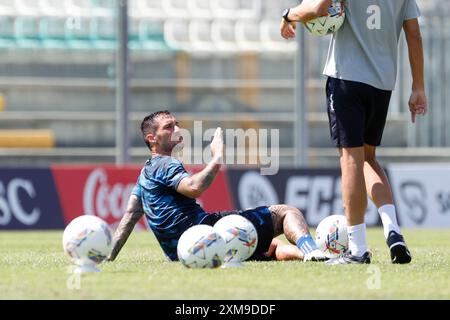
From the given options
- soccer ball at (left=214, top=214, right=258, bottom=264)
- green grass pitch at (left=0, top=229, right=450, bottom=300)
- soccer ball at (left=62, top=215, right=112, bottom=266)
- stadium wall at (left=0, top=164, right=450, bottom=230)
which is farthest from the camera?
stadium wall at (left=0, top=164, right=450, bottom=230)

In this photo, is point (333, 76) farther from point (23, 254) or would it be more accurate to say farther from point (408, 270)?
point (23, 254)

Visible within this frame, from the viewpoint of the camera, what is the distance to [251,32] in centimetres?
2541

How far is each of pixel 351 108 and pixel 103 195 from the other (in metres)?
10.1

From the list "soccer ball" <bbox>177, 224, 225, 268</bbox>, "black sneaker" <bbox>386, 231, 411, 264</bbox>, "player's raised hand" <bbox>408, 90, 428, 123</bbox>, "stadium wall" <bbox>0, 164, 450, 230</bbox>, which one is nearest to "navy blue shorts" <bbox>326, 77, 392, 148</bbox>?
"player's raised hand" <bbox>408, 90, 428, 123</bbox>

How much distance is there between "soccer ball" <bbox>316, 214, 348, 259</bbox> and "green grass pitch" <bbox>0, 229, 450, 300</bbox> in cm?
31

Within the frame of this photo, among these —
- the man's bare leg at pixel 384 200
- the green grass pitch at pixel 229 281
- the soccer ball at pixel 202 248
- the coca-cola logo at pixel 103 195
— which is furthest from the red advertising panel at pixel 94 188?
the soccer ball at pixel 202 248

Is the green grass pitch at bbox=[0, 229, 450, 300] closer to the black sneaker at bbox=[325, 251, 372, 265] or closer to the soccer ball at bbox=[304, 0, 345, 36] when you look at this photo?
the black sneaker at bbox=[325, 251, 372, 265]

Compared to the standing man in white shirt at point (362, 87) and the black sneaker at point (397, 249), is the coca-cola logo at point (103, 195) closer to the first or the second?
the standing man in white shirt at point (362, 87)

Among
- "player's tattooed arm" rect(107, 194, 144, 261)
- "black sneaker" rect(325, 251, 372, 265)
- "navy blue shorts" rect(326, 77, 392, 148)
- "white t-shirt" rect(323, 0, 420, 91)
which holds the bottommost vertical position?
"black sneaker" rect(325, 251, 372, 265)

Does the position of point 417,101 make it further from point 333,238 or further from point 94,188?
point 94,188

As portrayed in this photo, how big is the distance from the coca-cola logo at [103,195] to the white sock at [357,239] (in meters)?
9.73

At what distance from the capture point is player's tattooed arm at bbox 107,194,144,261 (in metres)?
8.84

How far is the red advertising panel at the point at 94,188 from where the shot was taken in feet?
58.2

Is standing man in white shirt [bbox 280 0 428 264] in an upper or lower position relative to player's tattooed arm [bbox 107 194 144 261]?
upper
